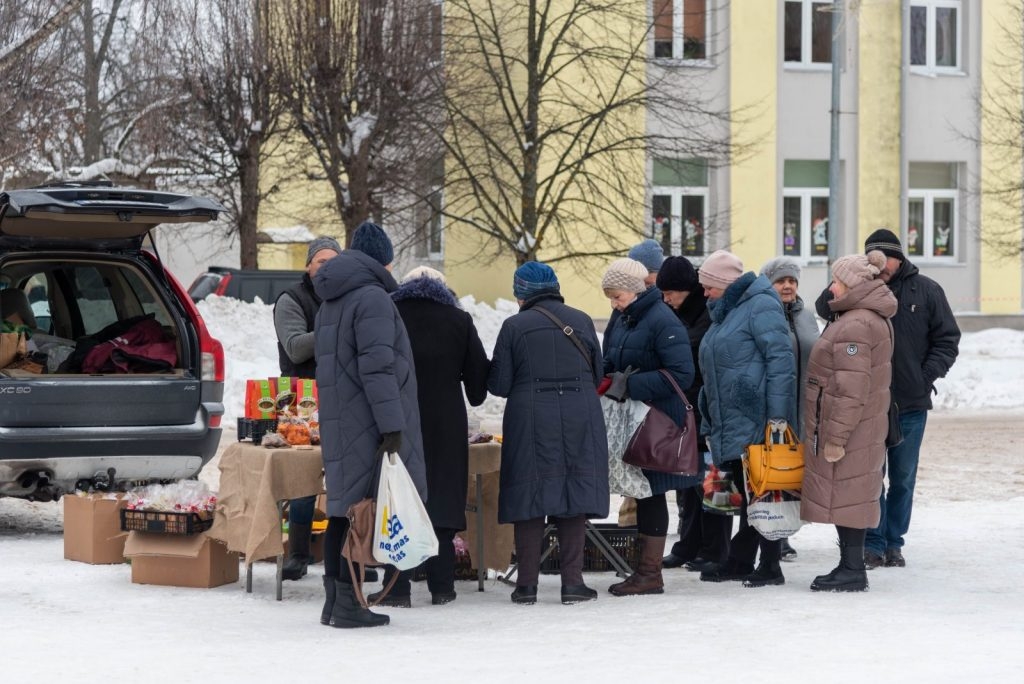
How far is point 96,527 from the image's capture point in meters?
9.15

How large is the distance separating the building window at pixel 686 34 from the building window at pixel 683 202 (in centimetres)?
196

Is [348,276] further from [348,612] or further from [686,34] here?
[686,34]

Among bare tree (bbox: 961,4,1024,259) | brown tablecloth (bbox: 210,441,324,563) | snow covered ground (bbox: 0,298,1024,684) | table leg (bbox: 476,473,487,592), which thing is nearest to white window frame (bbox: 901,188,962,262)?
bare tree (bbox: 961,4,1024,259)

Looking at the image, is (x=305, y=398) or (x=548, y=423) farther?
(x=305, y=398)

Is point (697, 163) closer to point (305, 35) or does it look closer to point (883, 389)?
point (305, 35)

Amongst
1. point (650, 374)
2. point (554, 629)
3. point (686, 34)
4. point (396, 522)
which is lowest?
point (554, 629)

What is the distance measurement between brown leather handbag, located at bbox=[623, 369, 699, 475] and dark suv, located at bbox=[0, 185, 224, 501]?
9.03 ft

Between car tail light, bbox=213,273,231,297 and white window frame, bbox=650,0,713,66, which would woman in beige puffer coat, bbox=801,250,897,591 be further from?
white window frame, bbox=650,0,713,66

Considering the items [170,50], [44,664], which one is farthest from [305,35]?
[44,664]

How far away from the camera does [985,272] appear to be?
98.0ft

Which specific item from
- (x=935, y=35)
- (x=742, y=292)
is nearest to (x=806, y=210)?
(x=935, y=35)

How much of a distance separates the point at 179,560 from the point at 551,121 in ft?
52.1

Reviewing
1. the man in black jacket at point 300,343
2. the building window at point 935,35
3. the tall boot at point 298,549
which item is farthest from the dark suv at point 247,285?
the tall boot at point 298,549

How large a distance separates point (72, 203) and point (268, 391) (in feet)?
5.31
